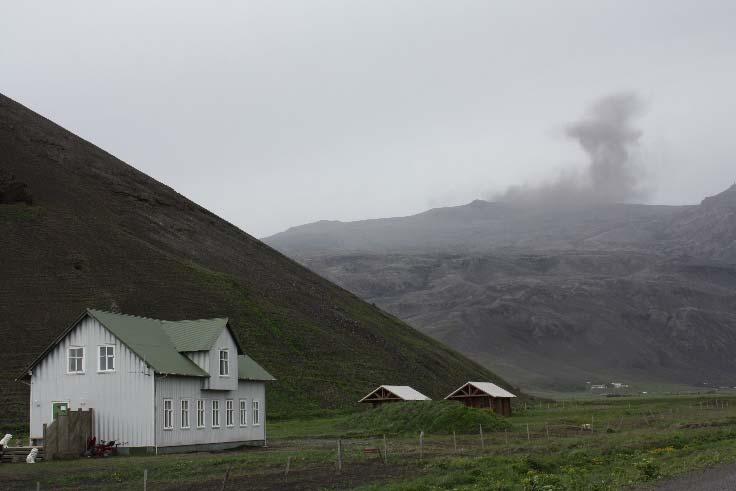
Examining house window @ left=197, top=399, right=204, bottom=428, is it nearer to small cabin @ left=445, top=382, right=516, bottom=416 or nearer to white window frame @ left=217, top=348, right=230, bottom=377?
white window frame @ left=217, top=348, right=230, bottom=377

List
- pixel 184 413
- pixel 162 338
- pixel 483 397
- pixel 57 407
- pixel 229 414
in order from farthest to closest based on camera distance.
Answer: pixel 483 397 → pixel 229 414 → pixel 162 338 → pixel 184 413 → pixel 57 407

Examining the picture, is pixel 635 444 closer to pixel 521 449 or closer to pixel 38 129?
pixel 521 449

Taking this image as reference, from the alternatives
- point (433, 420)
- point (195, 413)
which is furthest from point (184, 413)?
point (433, 420)

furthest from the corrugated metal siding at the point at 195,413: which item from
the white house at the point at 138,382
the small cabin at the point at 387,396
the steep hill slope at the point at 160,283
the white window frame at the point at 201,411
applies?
the small cabin at the point at 387,396

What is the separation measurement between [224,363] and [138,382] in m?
7.79

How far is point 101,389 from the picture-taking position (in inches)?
2094

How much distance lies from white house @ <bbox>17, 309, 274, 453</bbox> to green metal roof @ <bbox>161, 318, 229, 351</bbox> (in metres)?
0.08

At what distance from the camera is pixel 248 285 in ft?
441

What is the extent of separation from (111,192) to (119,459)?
11384 cm

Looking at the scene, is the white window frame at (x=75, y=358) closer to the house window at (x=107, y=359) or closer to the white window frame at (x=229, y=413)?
the house window at (x=107, y=359)

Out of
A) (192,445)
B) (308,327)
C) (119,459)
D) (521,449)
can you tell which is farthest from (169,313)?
(521,449)

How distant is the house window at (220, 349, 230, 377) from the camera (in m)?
59.2

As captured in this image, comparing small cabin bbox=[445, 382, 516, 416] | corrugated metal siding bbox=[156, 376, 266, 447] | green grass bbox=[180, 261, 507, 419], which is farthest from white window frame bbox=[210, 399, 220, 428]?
small cabin bbox=[445, 382, 516, 416]

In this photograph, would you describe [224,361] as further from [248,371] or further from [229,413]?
[248,371]
